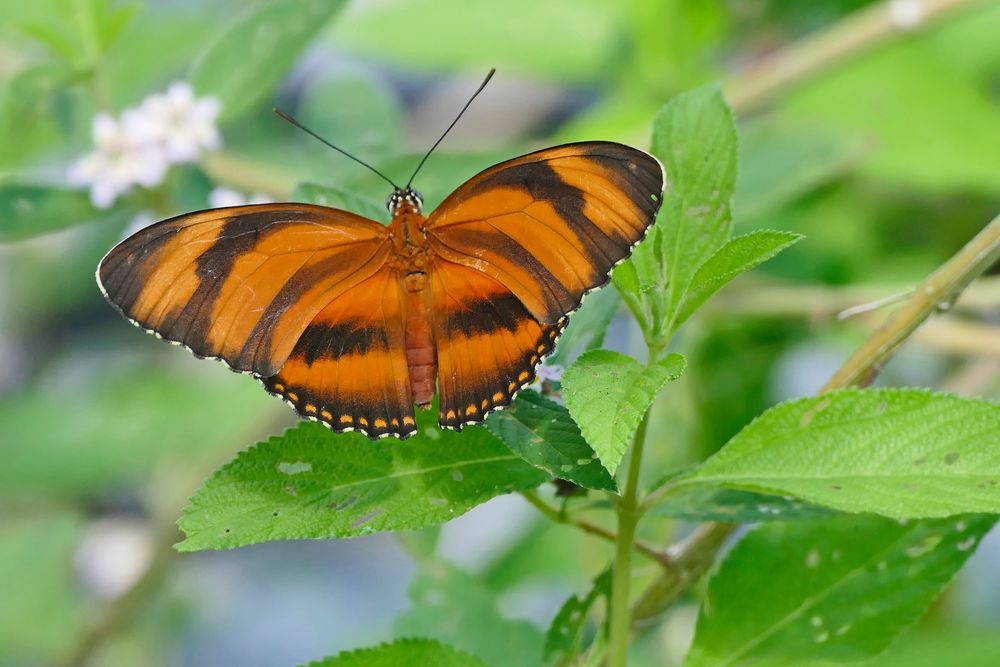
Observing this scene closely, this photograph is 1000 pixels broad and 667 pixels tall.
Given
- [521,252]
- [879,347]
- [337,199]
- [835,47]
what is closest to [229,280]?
[337,199]

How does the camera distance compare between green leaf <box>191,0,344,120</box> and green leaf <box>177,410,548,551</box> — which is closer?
green leaf <box>177,410,548,551</box>

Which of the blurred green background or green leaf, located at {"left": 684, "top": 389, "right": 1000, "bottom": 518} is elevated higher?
the blurred green background

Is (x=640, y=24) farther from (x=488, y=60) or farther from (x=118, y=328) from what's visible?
(x=118, y=328)

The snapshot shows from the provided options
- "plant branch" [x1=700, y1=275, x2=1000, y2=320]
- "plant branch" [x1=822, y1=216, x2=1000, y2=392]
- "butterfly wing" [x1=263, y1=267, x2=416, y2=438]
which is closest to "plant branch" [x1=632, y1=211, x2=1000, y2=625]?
"plant branch" [x1=822, y1=216, x2=1000, y2=392]

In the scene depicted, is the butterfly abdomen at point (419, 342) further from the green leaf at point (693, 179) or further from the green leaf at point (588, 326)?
the green leaf at point (693, 179)

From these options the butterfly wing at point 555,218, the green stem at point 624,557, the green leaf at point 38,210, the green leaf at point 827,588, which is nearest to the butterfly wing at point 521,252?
the butterfly wing at point 555,218

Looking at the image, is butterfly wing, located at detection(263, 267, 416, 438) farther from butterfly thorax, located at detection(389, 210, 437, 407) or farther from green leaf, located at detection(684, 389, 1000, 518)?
green leaf, located at detection(684, 389, 1000, 518)

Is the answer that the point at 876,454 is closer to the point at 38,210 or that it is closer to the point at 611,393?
the point at 611,393
